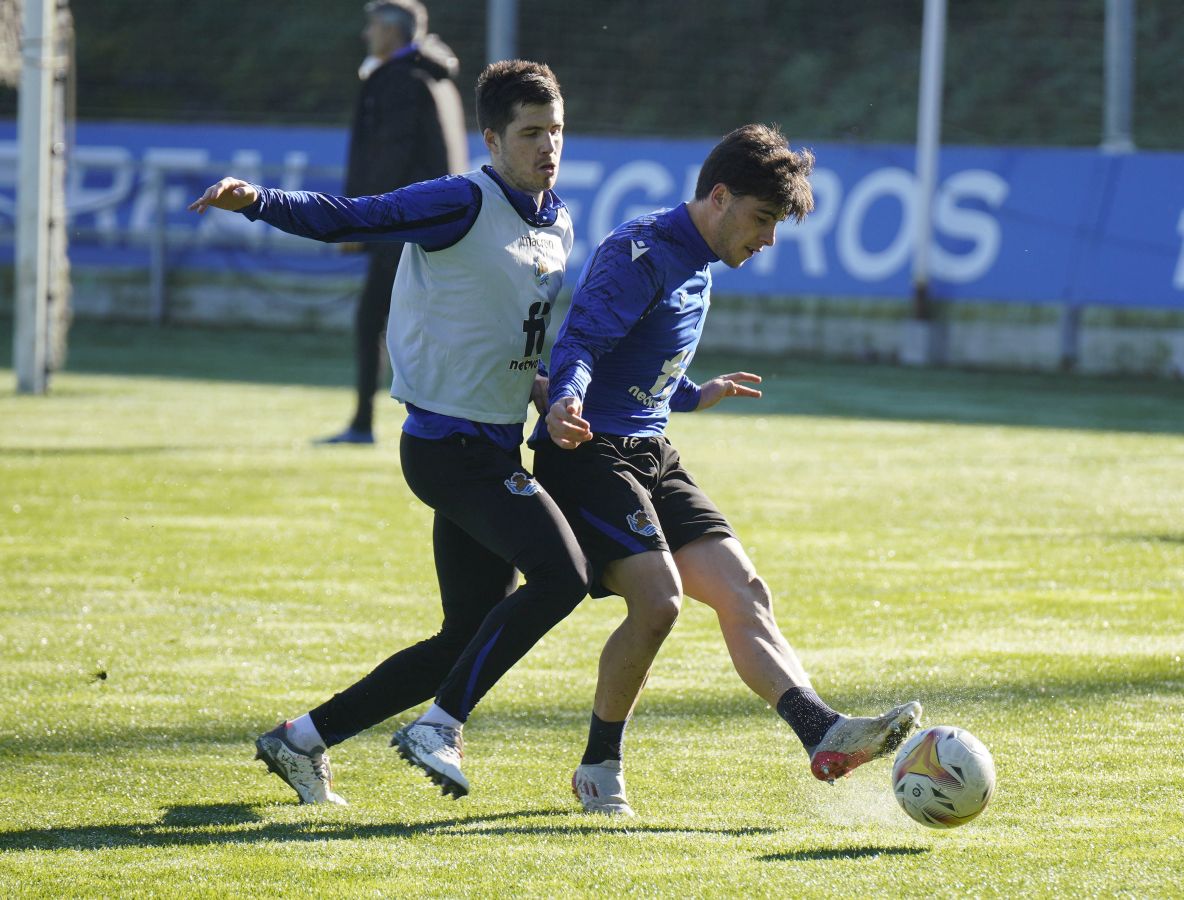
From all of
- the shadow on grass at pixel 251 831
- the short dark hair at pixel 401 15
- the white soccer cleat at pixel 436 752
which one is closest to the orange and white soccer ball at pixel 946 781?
the shadow on grass at pixel 251 831

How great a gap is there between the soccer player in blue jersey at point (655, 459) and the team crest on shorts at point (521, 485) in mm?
151

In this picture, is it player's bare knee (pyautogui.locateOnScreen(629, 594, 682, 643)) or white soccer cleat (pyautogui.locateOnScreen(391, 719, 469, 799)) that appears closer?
white soccer cleat (pyautogui.locateOnScreen(391, 719, 469, 799))

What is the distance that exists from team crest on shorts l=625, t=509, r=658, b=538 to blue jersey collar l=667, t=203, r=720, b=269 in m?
0.62

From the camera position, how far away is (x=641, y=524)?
14.0 ft

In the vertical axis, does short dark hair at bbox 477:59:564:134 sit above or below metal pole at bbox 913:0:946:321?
above

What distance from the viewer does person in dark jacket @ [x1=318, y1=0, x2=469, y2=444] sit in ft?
35.5

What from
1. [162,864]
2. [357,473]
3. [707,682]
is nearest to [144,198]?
[357,473]

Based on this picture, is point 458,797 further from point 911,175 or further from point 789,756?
point 911,175

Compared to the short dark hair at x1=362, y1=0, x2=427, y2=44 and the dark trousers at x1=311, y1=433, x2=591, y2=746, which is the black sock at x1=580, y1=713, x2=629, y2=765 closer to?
the dark trousers at x1=311, y1=433, x2=591, y2=746

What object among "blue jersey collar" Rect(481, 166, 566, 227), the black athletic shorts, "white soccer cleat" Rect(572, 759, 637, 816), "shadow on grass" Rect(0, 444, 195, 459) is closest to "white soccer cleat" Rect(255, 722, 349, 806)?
"white soccer cleat" Rect(572, 759, 637, 816)

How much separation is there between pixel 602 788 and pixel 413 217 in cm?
136

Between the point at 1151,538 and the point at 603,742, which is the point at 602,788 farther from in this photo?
the point at 1151,538

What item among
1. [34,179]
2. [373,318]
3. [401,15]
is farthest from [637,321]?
[34,179]

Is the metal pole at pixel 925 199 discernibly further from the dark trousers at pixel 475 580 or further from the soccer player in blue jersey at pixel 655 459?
the dark trousers at pixel 475 580
